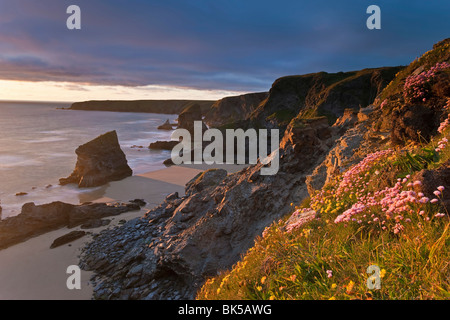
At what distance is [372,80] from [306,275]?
88506 millimetres

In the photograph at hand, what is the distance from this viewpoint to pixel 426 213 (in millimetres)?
3764

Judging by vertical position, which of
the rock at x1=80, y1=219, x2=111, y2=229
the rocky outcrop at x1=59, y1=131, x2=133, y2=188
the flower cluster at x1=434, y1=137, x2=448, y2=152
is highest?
the flower cluster at x1=434, y1=137, x2=448, y2=152

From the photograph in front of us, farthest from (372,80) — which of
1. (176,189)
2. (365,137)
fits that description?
(365,137)

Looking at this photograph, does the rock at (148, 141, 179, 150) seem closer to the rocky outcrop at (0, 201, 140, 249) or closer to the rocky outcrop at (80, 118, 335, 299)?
the rocky outcrop at (0, 201, 140, 249)

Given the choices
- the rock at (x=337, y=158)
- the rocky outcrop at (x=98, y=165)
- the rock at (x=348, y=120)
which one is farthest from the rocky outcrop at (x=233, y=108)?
the rock at (x=337, y=158)

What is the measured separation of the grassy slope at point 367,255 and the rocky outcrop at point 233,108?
12332 cm

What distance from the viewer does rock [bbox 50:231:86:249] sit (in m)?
18.1

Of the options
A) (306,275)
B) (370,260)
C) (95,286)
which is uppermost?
(370,260)

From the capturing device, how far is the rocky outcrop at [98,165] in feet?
116

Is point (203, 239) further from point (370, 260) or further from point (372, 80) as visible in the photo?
point (372, 80)

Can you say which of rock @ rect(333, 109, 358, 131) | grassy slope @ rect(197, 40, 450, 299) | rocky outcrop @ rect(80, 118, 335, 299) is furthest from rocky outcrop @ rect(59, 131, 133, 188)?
grassy slope @ rect(197, 40, 450, 299)

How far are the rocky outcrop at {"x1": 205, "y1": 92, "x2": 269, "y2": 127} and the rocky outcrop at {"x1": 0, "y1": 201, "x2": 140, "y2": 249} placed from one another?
108 meters

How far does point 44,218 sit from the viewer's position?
20.7 meters
